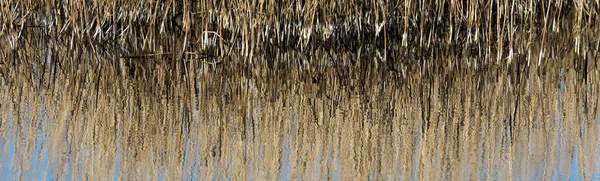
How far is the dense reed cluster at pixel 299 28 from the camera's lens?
5547 millimetres

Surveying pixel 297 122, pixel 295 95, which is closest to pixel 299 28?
pixel 295 95

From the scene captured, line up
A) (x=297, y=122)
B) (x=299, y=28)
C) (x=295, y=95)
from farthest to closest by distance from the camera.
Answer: (x=299, y=28), (x=295, y=95), (x=297, y=122)

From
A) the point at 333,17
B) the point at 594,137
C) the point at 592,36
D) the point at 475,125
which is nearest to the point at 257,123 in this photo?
the point at 475,125

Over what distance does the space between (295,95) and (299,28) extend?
1.11 m

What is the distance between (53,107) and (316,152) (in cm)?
115

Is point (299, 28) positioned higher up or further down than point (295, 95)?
higher up

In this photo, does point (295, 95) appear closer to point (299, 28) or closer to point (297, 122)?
point (297, 122)

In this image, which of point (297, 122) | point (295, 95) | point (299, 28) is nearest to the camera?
point (297, 122)

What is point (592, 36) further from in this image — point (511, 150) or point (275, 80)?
point (511, 150)

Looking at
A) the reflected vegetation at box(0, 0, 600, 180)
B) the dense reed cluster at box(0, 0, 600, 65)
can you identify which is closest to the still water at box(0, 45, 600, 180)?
the reflected vegetation at box(0, 0, 600, 180)

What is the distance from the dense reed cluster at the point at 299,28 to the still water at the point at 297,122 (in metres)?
0.40

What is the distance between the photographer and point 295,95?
4.53 meters

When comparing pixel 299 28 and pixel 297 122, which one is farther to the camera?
pixel 299 28

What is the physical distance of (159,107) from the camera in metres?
4.31
